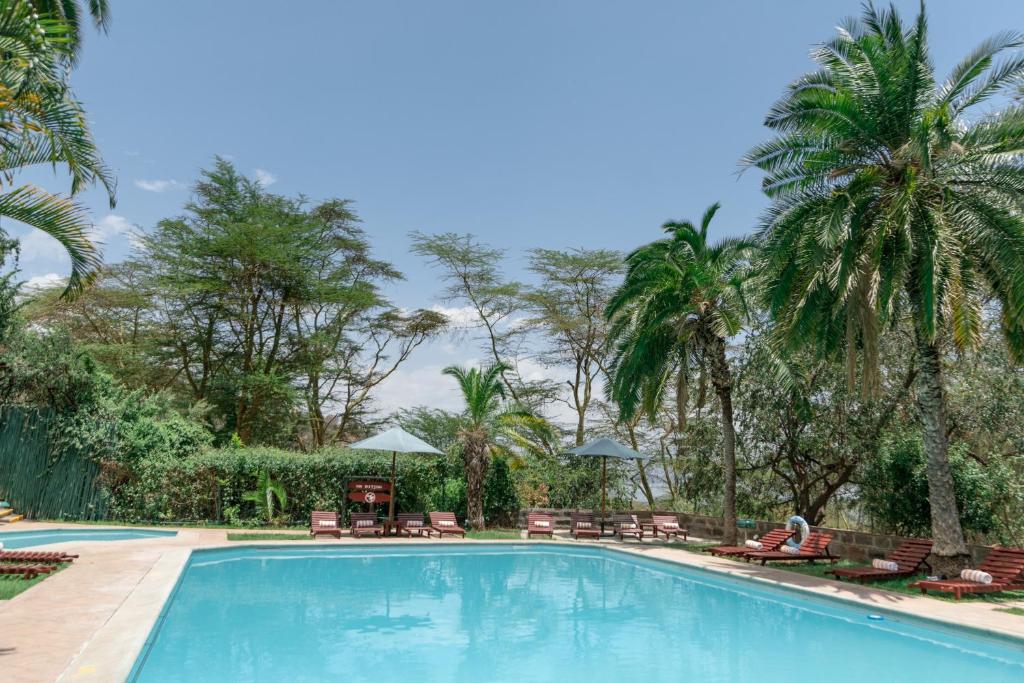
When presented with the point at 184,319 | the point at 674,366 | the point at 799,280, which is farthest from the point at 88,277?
the point at 184,319

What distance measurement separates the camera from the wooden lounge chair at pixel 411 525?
17.8 metres

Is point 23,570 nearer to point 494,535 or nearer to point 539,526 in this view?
point 494,535

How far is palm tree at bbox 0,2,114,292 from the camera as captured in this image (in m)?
6.20

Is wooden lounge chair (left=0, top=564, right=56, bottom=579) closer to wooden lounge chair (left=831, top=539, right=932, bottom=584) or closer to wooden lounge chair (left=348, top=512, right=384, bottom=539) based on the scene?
wooden lounge chair (left=348, top=512, right=384, bottom=539)

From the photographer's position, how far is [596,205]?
2831 centimetres

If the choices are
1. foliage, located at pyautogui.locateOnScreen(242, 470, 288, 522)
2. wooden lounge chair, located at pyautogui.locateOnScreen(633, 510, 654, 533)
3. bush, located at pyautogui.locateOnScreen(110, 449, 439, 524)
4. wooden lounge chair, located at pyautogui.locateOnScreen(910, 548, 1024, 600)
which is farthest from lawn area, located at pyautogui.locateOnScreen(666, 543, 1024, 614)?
foliage, located at pyautogui.locateOnScreen(242, 470, 288, 522)

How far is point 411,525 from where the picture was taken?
1791 cm

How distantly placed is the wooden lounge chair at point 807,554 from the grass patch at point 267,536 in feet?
35.5

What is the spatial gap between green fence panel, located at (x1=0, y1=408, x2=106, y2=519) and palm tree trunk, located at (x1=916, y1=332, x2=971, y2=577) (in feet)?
66.1

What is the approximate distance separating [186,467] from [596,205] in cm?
1887

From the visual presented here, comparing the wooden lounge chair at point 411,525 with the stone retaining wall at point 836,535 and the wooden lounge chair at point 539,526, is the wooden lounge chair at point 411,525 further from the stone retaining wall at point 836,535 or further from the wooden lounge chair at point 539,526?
the stone retaining wall at point 836,535

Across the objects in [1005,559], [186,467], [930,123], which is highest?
[930,123]

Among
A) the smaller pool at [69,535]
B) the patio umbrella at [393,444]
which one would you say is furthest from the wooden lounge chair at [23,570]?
the patio umbrella at [393,444]

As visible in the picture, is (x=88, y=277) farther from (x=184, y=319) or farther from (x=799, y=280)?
(x=184, y=319)
